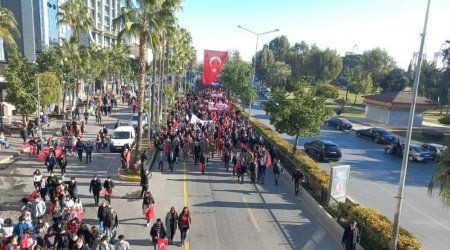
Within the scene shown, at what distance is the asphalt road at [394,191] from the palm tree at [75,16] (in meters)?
27.2

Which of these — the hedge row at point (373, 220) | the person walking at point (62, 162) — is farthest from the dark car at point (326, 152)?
the person walking at point (62, 162)

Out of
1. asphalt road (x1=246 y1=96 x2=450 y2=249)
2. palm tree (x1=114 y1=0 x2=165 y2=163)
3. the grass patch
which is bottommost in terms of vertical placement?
the grass patch

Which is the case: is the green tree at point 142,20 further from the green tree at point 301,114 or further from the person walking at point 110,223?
the person walking at point 110,223

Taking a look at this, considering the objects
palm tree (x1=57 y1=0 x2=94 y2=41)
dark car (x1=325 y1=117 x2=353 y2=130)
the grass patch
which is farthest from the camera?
dark car (x1=325 y1=117 x2=353 y2=130)

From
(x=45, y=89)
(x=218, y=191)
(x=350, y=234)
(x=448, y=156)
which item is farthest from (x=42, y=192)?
(x=45, y=89)

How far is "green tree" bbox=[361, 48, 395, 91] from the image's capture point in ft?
298

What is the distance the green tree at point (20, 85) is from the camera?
30750mm

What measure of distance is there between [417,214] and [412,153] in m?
13.7

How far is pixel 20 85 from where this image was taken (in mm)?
31031

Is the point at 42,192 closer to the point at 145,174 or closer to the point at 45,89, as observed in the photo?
the point at 145,174

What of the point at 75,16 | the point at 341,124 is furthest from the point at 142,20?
the point at 341,124

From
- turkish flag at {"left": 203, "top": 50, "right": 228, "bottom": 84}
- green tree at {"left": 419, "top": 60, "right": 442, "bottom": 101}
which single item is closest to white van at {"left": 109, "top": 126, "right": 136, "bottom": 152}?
turkish flag at {"left": 203, "top": 50, "right": 228, "bottom": 84}

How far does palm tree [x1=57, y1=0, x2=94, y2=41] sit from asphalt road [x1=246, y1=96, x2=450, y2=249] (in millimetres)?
27201

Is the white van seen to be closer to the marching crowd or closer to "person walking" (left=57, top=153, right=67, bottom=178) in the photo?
the marching crowd
